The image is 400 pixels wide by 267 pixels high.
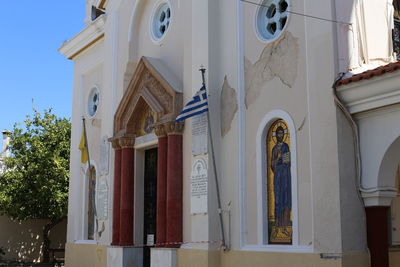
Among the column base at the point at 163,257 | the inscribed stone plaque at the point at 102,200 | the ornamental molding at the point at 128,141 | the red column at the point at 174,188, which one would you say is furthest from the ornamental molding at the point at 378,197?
the inscribed stone plaque at the point at 102,200

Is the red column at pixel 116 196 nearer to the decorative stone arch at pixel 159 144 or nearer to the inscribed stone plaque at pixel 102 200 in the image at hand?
the decorative stone arch at pixel 159 144

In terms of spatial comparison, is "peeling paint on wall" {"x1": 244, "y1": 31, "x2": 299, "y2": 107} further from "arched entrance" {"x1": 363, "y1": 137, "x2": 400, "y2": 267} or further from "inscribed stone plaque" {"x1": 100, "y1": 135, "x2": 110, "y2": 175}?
"inscribed stone plaque" {"x1": 100, "y1": 135, "x2": 110, "y2": 175}

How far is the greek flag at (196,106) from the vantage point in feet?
36.4

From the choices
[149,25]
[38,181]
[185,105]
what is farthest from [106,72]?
[38,181]

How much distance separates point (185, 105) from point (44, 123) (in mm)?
14259

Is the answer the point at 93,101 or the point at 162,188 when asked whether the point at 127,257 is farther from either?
the point at 93,101

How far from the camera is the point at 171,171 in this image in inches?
475

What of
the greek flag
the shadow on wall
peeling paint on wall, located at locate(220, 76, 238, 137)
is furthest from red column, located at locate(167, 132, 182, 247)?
the shadow on wall

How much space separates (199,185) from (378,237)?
3956 mm

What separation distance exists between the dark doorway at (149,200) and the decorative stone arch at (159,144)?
0.36 m

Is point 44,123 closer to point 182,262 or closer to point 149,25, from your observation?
point 149,25

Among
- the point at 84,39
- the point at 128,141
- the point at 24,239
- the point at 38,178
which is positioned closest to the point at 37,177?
the point at 38,178

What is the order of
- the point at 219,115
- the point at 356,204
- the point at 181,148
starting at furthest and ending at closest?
the point at 181,148 < the point at 219,115 < the point at 356,204

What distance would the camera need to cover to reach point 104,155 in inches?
617
